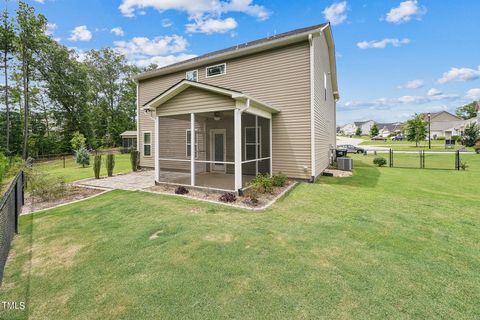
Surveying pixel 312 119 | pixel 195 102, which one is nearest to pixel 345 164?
pixel 312 119

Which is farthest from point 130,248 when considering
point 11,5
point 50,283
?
point 11,5

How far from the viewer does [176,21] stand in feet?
54.2

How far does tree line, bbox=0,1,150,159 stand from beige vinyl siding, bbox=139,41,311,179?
25.0m

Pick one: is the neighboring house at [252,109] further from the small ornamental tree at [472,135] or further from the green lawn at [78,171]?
the small ornamental tree at [472,135]

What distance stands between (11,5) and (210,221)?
104 ft

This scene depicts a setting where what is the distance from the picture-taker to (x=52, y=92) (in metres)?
29.9

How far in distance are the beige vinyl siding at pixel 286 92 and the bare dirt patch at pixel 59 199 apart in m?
7.27

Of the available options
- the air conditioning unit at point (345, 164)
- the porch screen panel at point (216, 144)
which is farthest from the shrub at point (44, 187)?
the air conditioning unit at point (345, 164)

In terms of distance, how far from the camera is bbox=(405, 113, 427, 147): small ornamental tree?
3553 cm

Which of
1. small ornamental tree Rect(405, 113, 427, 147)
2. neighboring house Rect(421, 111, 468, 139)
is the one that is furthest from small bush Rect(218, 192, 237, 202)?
neighboring house Rect(421, 111, 468, 139)

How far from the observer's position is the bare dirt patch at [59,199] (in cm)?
668

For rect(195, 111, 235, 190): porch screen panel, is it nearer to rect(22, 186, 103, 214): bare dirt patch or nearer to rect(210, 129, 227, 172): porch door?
rect(210, 129, 227, 172): porch door

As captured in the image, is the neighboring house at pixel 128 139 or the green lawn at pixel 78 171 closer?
the green lawn at pixel 78 171

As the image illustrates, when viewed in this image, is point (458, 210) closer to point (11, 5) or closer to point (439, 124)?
point (11, 5)
